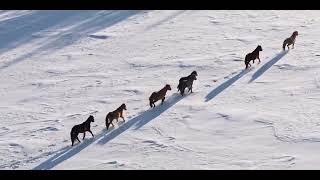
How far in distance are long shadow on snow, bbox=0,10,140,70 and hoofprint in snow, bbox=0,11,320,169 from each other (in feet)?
0.15

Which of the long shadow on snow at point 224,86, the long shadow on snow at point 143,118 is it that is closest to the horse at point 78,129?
the long shadow on snow at point 143,118

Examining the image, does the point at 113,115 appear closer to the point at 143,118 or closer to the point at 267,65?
the point at 143,118

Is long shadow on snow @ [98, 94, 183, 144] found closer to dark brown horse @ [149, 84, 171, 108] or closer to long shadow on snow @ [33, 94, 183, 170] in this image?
long shadow on snow @ [33, 94, 183, 170]

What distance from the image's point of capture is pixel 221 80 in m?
14.7

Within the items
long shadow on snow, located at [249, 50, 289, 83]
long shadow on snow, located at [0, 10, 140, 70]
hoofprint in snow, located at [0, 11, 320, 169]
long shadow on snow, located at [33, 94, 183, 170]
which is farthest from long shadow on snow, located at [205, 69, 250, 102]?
long shadow on snow, located at [0, 10, 140, 70]

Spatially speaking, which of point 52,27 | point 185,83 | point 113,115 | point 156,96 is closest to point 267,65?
point 185,83

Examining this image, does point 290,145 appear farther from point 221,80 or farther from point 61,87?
point 61,87

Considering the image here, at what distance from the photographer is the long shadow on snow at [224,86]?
13.6m

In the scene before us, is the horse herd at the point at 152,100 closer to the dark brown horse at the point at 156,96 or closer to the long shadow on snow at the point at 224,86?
the dark brown horse at the point at 156,96

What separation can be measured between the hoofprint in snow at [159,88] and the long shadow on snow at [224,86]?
3 cm

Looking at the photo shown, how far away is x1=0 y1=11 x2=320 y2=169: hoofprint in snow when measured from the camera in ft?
34.4

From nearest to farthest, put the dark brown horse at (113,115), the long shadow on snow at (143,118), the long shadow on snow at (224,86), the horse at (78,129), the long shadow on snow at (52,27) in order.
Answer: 1. the horse at (78,129)
2. the long shadow on snow at (143,118)
3. the dark brown horse at (113,115)
4. the long shadow on snow at (224,86)
5. the long shadow on snow at (52,27)

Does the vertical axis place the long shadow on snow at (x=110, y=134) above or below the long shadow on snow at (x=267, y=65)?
below
